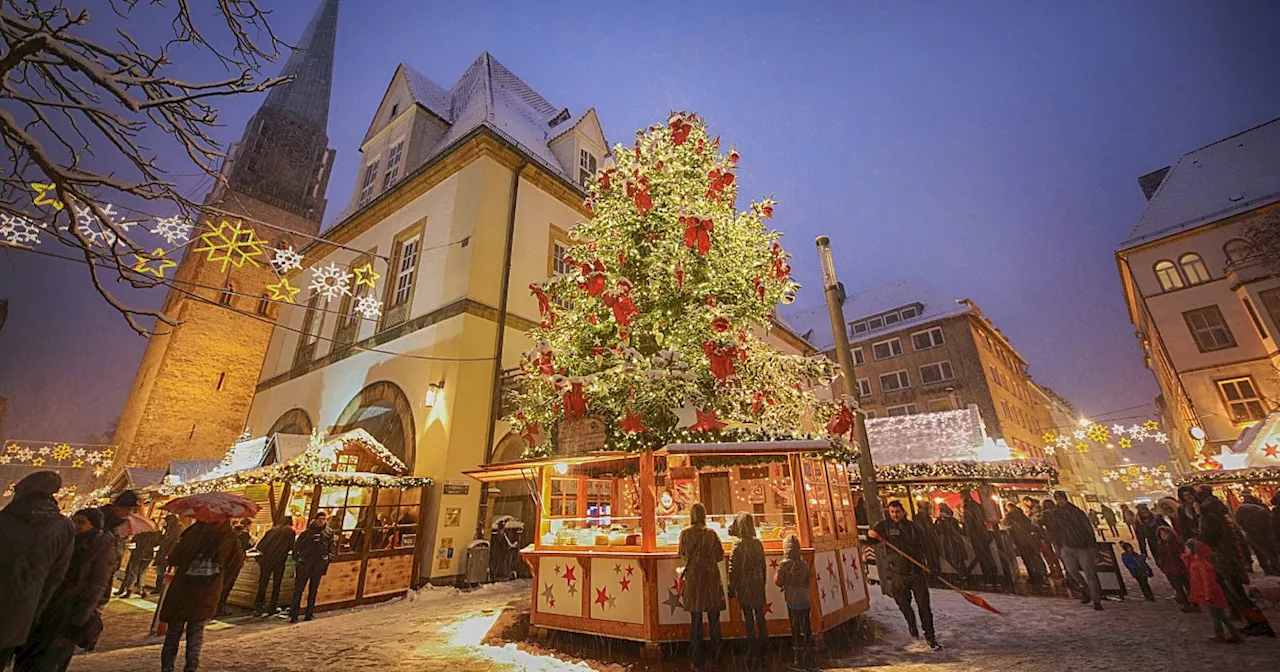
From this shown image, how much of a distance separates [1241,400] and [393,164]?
3711 cm

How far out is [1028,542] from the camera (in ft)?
40.0

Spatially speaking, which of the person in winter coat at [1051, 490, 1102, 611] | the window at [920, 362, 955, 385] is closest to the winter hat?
the person in winter coat at [1051, 490, 1102, 611]

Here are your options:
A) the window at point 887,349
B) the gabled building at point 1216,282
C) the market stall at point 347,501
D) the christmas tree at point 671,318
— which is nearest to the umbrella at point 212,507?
the market stall at point 347,501

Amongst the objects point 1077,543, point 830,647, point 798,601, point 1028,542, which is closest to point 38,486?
point 798,601

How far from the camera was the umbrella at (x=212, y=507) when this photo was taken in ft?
19.4

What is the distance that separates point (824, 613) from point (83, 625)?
331 inches

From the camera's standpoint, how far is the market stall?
1040 centimetres

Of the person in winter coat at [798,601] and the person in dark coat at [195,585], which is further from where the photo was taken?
the person in winter coat at [798,601]

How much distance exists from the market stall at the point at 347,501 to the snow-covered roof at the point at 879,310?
→ 111 ft

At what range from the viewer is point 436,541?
11.9m

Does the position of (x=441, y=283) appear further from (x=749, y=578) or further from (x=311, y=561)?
(x=749, y=578)

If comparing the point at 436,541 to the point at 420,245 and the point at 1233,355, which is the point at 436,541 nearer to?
the point at 420,245

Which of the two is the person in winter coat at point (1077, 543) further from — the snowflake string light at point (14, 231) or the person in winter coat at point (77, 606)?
the snowflake string light at point (14, 231)

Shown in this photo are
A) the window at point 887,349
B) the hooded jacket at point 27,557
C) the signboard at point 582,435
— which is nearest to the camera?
the hooded jacket at point 27,557
